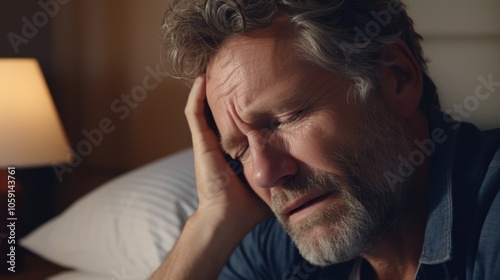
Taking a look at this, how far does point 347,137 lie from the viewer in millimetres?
923

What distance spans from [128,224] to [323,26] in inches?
28.8

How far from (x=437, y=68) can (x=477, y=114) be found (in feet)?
0.40

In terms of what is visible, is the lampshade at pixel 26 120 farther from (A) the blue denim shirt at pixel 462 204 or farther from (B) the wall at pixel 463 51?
(A) the blue denim shirt at pixel 462 204

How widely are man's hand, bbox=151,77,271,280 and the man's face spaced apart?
0.23m

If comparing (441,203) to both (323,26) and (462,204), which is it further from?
(323,26)

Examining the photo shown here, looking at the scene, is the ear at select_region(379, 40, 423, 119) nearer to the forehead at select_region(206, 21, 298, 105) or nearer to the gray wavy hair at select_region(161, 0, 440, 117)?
the gray wavy hair at select_region(161, 0, 440, 117)

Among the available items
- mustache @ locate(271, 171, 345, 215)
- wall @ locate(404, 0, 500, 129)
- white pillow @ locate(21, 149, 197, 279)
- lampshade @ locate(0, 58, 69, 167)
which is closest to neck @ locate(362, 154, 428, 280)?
mustache @ locate(271, 171, 345, 215)

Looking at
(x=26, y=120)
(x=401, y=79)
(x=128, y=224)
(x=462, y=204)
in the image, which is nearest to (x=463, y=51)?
(x=401, y=79)

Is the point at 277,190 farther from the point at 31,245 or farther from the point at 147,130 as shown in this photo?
the point at 147,130

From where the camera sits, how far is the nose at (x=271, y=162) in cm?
91

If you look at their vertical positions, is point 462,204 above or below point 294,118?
below

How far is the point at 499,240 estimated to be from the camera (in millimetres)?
813

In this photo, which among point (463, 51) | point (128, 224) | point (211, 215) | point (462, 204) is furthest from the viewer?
point (128, 224)

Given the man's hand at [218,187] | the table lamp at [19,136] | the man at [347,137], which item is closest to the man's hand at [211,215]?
the man's hand at [218,187]
